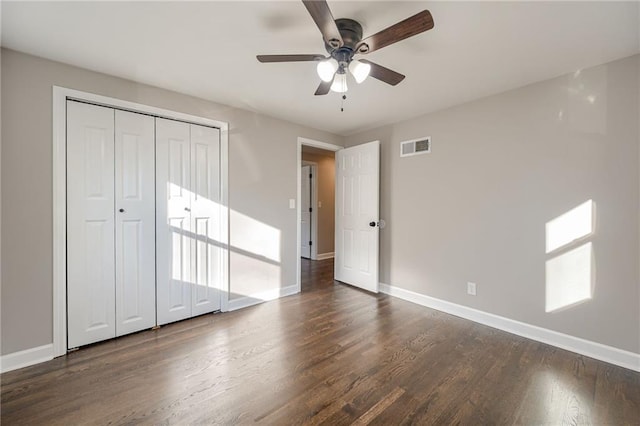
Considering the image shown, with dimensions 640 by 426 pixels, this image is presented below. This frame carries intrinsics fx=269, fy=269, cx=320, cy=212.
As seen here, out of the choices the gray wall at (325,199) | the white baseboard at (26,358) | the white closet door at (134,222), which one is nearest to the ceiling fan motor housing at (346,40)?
the white closet door at (134,222)

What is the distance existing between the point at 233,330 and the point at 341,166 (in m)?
2.67

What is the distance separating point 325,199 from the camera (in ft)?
20.0

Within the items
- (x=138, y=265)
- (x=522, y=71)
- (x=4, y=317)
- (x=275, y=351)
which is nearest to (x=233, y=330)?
(x=275, y=351)

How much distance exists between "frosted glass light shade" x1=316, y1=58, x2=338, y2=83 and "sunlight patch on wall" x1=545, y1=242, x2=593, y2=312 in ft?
7.92

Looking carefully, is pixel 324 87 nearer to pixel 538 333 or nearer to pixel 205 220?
pixel 205 220

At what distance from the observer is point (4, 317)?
1.92m

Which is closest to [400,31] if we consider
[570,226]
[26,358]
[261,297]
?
[570,226]

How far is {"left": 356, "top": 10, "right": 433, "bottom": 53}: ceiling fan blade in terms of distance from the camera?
4.28 ft

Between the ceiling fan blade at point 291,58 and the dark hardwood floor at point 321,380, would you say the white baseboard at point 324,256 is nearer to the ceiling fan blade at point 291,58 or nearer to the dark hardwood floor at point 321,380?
the dark hardwood floor at point 321,380

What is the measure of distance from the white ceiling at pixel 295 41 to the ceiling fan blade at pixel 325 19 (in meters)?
0.21

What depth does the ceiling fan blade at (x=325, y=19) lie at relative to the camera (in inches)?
47.5

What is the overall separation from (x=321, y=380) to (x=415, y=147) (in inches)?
108

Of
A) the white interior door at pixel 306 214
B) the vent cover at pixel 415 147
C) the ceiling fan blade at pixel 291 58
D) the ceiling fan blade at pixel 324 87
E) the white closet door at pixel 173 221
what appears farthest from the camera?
the white interior door at pixel 306 214

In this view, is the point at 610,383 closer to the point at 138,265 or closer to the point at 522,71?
the point at 522,71
